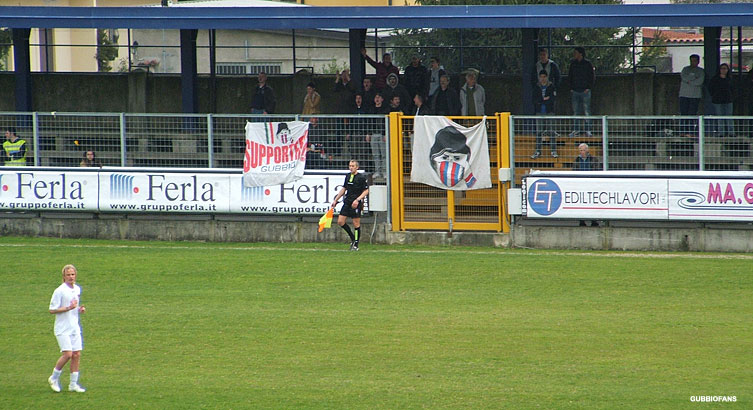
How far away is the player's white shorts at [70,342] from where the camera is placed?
10062 millimetres

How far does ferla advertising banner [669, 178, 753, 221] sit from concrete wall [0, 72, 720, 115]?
24.2 feet

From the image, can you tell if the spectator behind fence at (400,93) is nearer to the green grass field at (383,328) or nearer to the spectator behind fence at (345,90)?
the spectator behind fence at (345,90)

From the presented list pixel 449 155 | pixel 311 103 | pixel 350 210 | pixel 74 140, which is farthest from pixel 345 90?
pixel 74 140

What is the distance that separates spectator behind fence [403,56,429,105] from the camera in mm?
22969

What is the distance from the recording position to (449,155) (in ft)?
63.0

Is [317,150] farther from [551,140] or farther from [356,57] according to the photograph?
[356,57]

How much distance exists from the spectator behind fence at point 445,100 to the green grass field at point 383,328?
4220 mm

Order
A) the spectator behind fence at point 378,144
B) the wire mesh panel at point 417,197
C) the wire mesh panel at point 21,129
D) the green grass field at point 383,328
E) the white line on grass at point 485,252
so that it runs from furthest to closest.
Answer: the wire mesh panel at point 21,129 → the spectator behind fence at point 378,144 → the wire mesh panel at point 417,197 → the white line on grass at point 485,252 → the green grass field at point 383,328

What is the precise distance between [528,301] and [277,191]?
6.99 m

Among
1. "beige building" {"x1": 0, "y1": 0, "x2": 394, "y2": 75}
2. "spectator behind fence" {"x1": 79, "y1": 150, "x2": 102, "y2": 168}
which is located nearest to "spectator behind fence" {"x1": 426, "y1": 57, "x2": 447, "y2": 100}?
"beige building" {"x1": 0, "y1": 0, "x2": 394, "y2": 75}

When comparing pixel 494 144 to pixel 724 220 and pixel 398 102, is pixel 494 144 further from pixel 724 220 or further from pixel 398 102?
pixel 724 220

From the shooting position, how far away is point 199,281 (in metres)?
15.9

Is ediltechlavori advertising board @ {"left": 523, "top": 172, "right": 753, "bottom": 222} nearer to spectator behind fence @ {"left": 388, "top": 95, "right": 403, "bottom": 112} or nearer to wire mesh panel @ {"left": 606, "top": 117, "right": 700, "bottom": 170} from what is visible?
wire mesh panel @ {"left": 606, "top": 117, "right": 700, "bottom": 170}

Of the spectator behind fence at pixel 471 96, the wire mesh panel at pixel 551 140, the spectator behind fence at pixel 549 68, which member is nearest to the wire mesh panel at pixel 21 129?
the spectator behind fence at pixel 471 96
